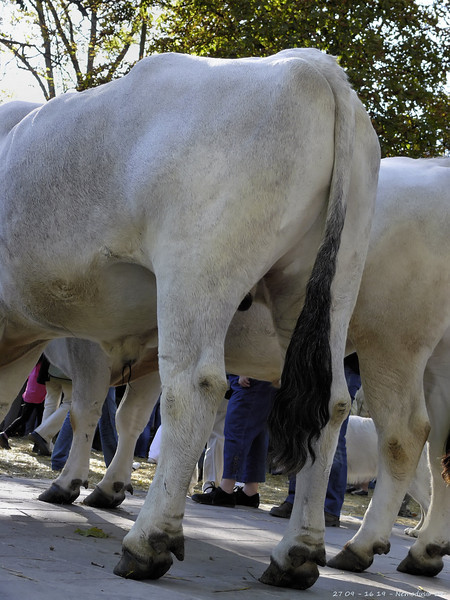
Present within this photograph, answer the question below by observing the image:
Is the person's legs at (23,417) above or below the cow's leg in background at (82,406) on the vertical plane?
below

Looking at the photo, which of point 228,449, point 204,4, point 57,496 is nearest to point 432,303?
A: point 57,496

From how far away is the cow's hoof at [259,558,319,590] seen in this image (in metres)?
3.72

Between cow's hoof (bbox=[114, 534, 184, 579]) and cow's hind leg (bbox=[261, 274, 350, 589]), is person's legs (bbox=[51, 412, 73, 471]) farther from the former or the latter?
cow's hoof (bbox=[114, 534, 184, 579])

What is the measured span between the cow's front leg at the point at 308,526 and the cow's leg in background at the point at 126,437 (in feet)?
→ 7.84

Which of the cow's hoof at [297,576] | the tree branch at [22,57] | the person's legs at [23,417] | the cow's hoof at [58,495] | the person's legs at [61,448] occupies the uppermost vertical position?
the tree branch at [22,57]

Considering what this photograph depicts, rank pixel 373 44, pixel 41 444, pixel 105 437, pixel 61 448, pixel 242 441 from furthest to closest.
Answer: pixel 373 44 → pixel 41 444 → pixel 61 448 → pixel 105 437 → pixel 242 441

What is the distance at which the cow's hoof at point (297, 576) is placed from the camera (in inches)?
147

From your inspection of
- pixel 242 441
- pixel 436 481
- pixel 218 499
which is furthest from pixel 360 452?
pixel 436 481

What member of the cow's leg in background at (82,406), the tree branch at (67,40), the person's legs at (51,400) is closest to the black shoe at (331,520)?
the cow's leg in background at (82,406)

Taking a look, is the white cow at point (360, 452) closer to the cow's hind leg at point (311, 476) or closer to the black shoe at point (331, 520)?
the black shoe at point (331, 520)

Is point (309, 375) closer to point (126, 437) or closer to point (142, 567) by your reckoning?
point (142, 567)

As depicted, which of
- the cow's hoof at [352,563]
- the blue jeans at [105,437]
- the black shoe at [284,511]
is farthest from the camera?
the blue jeans at [105,437]

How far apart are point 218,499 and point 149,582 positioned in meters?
4.36

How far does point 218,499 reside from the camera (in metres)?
7.69
